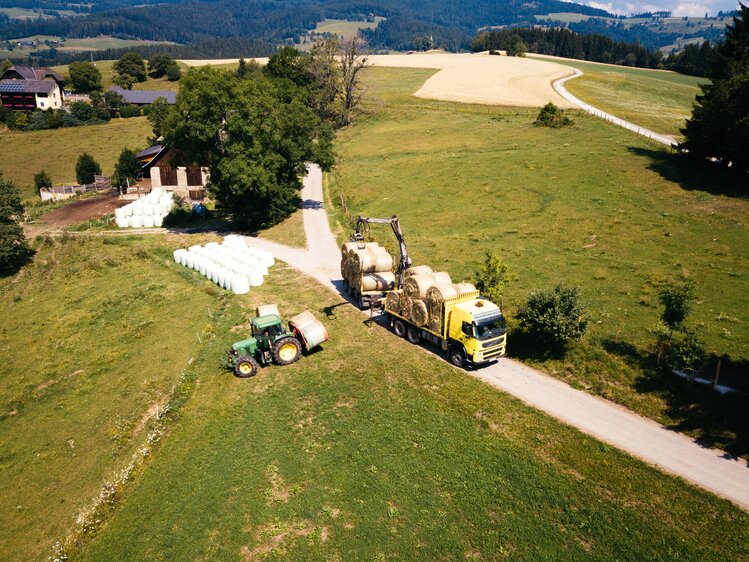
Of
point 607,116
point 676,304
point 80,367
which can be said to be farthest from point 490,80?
point 80,367

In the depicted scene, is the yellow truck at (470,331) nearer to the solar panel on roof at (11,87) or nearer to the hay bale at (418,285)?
the hay bale at (418,285)

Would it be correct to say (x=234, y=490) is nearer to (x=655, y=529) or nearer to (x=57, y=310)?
(x=655, y=529)

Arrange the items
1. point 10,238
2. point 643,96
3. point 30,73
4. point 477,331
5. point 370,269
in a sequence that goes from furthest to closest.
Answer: point 30,73
point 643,96
point 10,238
point 370,269
point 477,331

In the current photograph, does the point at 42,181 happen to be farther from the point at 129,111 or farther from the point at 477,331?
the point at 477,331

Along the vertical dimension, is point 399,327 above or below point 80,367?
above

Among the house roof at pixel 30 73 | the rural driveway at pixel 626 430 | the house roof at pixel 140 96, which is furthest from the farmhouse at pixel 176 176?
the house roof at pixel 30 73

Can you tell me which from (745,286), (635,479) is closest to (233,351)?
(635,479)
